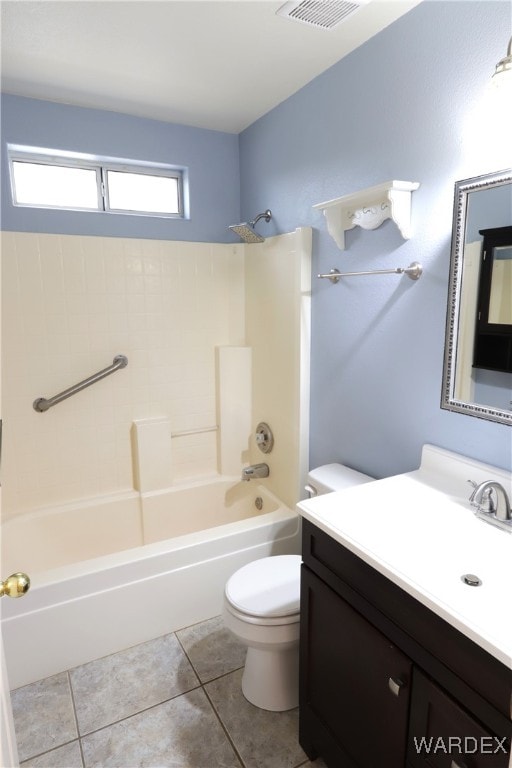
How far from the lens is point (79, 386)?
237cm

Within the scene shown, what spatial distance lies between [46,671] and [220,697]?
702mm

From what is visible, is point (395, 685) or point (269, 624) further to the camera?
point (269, 624)

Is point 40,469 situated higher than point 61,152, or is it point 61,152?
point 61,152

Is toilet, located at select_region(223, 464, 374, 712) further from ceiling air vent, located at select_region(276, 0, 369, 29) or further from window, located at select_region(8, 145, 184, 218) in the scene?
window, located at select_region(8, 145, 184, 218)

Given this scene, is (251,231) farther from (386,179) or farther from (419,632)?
(419,632)

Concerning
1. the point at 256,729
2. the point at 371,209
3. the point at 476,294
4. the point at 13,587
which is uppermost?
the point at 371,209

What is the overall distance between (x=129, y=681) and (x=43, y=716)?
31cm

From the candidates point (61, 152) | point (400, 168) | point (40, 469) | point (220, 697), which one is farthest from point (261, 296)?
point (220, 697)

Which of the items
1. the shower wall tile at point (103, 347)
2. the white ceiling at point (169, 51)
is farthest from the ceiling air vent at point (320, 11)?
the shower wall tile at point (103, 347)

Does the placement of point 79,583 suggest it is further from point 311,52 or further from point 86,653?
point 311,52

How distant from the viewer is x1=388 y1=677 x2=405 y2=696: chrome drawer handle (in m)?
1.01

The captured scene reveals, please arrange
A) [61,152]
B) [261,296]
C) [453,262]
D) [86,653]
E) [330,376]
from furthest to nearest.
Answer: [261,296], [61,152], [330,376], [86,653], [453,262]

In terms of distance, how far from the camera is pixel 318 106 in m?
1.95

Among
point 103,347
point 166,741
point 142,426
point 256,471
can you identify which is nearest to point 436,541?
point 166,741
